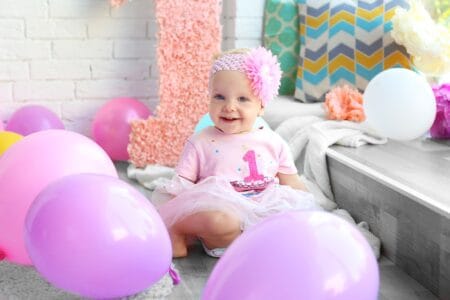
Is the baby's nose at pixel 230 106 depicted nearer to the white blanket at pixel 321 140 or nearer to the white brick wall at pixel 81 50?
the white blanket at pixel 321 140

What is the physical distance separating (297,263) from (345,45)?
5.78 ft

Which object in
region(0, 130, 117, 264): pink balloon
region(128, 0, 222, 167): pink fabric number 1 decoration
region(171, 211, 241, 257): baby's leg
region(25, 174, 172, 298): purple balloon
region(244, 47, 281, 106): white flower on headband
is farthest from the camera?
region(128, 0, 222, 167): pink fabric number 1 decoration

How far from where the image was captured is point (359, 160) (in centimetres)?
209

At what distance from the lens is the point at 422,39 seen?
2.41m

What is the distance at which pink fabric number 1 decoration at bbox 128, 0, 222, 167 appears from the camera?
2.78 metres

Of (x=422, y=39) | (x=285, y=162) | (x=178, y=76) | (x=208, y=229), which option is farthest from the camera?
(x=178, y=76)

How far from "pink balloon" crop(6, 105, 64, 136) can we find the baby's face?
3.26 ft

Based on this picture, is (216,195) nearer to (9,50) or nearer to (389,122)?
(389,122)

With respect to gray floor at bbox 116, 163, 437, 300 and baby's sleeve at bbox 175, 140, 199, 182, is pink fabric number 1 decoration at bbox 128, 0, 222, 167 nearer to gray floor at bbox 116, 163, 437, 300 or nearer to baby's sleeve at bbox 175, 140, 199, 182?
baby's sleeve at bbox 175, 140, 199, 182

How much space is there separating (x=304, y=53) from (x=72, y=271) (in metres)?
1.77

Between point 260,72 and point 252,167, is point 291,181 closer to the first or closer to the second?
point 252,167

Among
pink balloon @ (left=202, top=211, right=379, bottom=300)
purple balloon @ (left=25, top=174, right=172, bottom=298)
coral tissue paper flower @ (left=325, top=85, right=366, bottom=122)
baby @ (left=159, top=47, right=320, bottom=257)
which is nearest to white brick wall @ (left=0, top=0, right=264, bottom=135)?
coral tissue paper flower @ (left=325, top=85, right=366, bottom=122)

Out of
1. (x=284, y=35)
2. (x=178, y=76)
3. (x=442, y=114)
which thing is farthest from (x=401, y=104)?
(x=178, y=76)

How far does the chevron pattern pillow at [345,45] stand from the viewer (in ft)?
8.77
